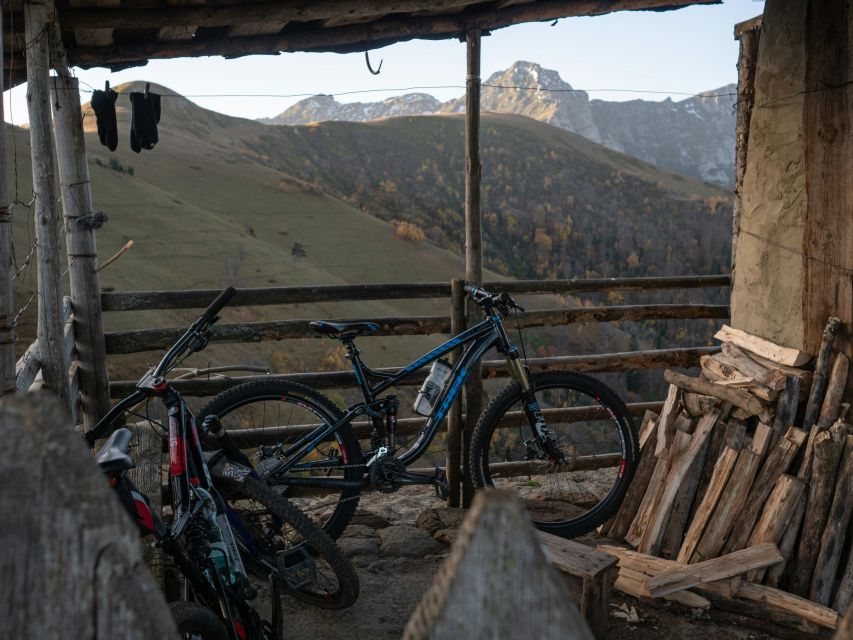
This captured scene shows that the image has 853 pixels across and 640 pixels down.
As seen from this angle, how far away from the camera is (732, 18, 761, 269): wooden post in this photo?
4789 millimetres

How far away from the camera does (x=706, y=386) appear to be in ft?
14.6

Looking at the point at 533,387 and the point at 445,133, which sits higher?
the point at 445,133

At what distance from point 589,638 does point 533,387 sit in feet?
12.7

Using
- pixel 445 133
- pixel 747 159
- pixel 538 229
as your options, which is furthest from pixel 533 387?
pixel 445 133

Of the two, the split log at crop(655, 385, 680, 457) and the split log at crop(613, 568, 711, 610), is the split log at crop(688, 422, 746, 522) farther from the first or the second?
the split log at crop(613, 568, 711, 610)

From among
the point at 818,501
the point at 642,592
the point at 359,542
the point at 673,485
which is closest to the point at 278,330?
the point at 359,542

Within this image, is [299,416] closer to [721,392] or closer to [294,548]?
[294,548]

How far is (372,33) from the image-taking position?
17.8ft

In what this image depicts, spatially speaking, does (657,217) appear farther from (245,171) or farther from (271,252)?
(271,252)

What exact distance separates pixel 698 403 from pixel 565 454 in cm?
85

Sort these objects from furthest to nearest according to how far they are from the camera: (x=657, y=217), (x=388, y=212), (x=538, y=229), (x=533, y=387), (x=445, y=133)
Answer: (x=445, y=133)
(x=657, y=217)
(x=388, y=212)
(x=538, y=229)
(x=533, y=387)

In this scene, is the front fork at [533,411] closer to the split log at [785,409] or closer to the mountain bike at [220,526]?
the split log at [785,409]

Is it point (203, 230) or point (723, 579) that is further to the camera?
point (203, 230)

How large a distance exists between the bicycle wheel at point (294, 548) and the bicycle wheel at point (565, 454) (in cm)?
123
